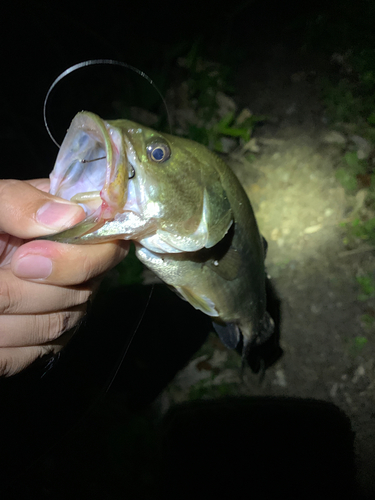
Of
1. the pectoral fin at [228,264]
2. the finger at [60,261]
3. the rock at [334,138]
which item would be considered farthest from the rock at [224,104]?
the finger at [60,261]

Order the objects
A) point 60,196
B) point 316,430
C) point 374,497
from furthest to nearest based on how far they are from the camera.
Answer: point 316,430
point 374,497
point 60,196

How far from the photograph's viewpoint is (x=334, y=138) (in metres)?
3.27

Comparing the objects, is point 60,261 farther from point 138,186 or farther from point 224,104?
point 224,104

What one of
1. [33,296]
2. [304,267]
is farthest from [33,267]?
[304,267]

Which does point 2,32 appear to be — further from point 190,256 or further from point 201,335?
point 201,335

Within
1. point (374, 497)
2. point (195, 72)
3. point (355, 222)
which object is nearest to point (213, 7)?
point (195, 72)

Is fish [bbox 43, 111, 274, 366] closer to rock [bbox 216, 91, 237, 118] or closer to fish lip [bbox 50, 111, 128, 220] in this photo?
fish lip [bbox 50, 111, 128, 220]

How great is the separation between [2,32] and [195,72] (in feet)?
8.32

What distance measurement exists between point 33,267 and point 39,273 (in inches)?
1.5

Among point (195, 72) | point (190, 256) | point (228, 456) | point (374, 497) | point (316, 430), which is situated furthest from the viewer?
point (195, 72)

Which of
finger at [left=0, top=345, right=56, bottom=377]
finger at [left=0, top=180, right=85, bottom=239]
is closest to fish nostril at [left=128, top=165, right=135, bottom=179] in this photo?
finger at [left=0, top=180, right=85, bottom=239]

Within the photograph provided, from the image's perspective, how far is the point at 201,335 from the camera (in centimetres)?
346

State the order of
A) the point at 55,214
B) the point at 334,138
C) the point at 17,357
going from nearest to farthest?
the point at 55,214 < the point at 17,357 < the point at 334,138

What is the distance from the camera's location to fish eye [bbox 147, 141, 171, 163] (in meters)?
1.13
